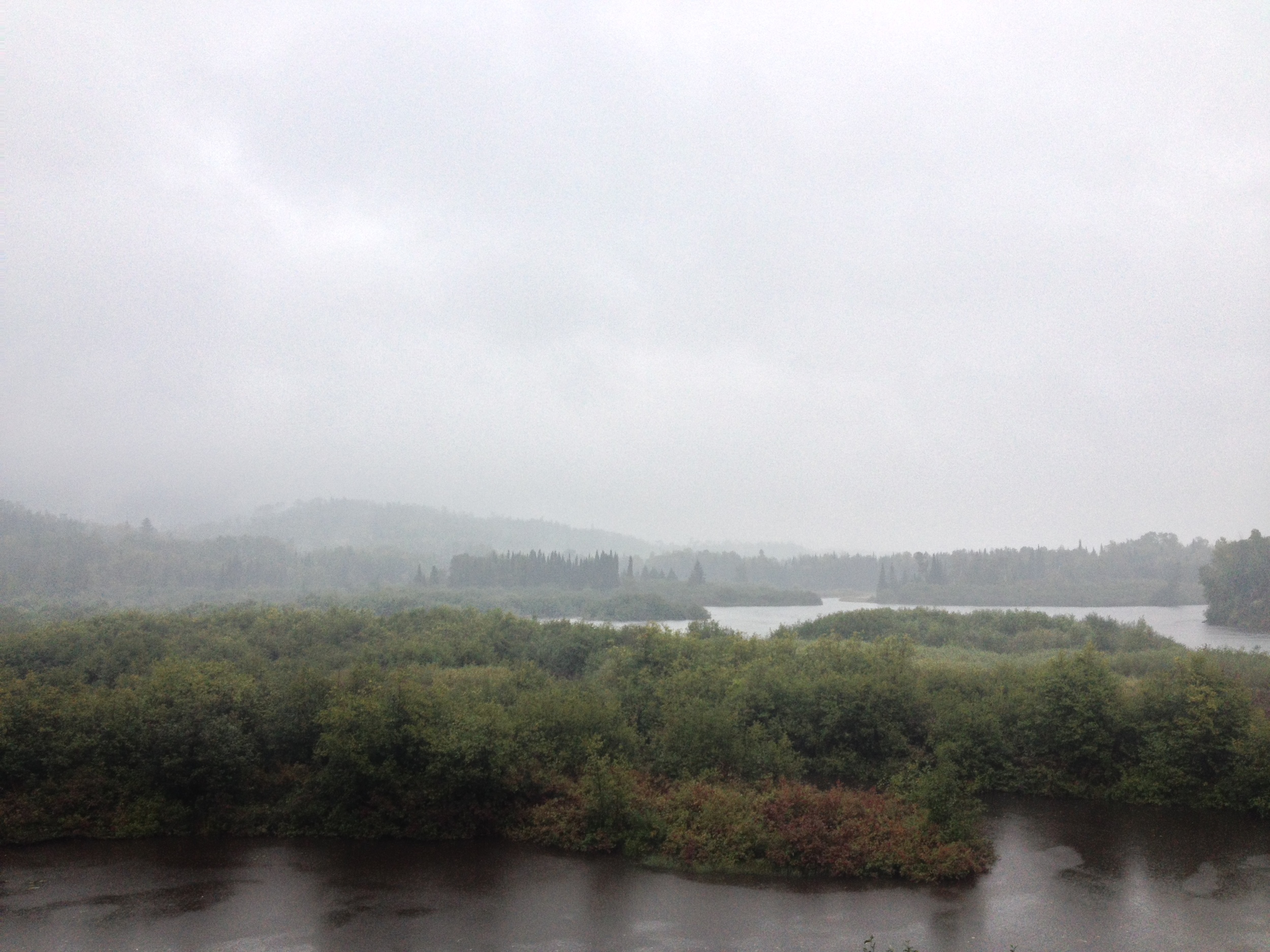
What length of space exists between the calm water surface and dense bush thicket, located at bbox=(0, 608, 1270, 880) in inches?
40.7

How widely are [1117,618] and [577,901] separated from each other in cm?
7671

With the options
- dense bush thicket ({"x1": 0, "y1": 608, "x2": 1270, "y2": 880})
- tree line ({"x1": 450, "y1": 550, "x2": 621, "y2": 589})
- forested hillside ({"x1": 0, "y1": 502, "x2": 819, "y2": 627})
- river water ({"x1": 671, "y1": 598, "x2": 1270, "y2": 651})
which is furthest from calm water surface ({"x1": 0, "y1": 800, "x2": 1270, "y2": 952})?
tree line ({"x1": 450, "y1": 550, "x2": 621, "y2": 589})

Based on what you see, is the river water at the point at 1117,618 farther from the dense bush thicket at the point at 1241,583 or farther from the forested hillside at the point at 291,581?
the forested hillside at the point at 291,581

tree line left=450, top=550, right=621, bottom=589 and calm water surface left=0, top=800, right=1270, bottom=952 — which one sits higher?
tree line left=450, top=550, right=621, bottom=589

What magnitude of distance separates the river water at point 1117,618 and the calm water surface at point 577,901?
30.2 meters

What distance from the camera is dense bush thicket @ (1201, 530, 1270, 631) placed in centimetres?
6700

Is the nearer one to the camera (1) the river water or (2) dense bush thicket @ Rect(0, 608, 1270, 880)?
(2) dense bush thicket @ Rect(0, 608, 1270, 880)

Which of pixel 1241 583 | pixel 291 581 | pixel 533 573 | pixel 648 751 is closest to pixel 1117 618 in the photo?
pixel 1241 583

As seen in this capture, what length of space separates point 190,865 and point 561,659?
79.5 feet

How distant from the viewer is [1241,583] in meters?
69.7

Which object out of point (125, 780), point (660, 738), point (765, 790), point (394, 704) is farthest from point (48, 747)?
point (765, 790)

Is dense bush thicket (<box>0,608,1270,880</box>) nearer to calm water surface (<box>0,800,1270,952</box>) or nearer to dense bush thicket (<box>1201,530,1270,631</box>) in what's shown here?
calm water surface (<box>0,800,1270,952</box>)

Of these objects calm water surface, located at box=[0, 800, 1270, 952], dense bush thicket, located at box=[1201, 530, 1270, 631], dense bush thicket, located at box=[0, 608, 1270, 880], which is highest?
dense bush thicket, located at box=[1201, 530, 1270, 631]

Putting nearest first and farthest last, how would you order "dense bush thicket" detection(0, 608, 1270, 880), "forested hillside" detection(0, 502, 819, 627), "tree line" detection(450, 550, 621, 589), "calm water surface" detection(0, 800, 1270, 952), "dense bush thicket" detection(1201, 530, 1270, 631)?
1. "calm water surface" detection(0, 800, 1270, 952)
2. "dense bush thicket" detection(0, 608, 1270, 880)
3. "dense bush thicket" detection(1201, 530, 1270, 631)
4. "forested hillside" detection(0, 502, 819, 627)
5. "tree line" detection(450, 550, 621, 589)
